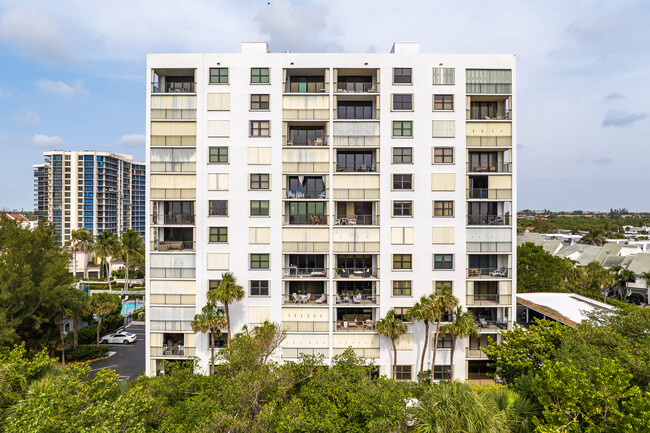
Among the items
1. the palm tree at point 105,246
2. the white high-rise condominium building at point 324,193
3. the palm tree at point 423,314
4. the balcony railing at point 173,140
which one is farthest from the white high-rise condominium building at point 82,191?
the palm tree at point 423,314

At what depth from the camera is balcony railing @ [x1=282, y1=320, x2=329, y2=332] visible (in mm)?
29470

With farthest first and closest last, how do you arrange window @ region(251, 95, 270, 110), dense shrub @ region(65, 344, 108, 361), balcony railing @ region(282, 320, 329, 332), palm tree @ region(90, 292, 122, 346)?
palm tree @ region(90, 292, 122, 346) < dense shrub @ region(65, 344, 108, 361) < window @ region(251, 95, 270, 110) < balcony railing @ region(282, 320, 329, 332)

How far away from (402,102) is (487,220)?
14.5m

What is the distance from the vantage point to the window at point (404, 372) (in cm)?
2950

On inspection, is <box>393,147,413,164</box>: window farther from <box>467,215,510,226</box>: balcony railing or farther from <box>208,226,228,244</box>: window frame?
<box>208,226,228,244</box>: window frame

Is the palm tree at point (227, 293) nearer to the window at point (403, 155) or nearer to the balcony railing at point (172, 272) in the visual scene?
the balcony railing at point (172, 272)

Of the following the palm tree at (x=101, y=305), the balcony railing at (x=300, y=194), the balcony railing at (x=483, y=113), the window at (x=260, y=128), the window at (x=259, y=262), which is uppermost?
the balcony railing at (x=483, y=113)

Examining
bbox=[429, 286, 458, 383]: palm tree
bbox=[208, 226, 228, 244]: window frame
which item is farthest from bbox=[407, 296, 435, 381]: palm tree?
bbox=[208, 226, 228, 244]: window frame

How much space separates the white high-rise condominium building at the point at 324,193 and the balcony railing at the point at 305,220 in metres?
0.14

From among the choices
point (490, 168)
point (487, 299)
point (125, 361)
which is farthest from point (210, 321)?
point (490, 168)

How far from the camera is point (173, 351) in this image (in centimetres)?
2980

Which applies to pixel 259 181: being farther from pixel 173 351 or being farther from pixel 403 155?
pixel 173 351

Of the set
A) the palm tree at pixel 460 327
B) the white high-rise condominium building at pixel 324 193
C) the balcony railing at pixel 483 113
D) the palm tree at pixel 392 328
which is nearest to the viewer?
the palm tree at pixel 460 327

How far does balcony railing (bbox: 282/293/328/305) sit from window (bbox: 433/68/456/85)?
77.9ft
